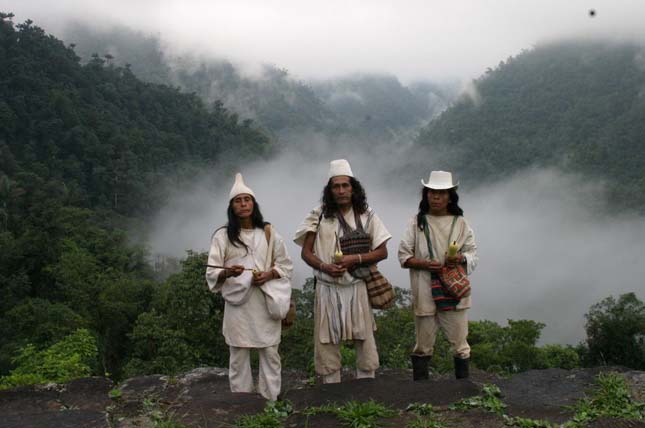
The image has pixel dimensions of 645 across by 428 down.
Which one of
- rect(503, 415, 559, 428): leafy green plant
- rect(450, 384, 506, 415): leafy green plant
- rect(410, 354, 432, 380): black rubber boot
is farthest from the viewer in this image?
Result: rect(410, 354, 432, 380): black rubber boot

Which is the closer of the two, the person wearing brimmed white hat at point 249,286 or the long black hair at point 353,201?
the person wearing brimmed white hat at point 249,286

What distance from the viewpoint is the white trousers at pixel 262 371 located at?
4422 millimetres

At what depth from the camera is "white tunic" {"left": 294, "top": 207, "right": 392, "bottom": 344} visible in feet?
14.3

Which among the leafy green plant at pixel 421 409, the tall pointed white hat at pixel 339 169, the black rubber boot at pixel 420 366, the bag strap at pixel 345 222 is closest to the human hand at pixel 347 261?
the bag strap at pixel 345 222

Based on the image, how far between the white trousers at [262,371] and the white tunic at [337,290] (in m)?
0.39

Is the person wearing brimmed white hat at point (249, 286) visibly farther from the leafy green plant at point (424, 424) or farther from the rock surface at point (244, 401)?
the leafy green plant at point (424, 424)

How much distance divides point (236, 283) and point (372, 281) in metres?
0.99

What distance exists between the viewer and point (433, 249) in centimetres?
460

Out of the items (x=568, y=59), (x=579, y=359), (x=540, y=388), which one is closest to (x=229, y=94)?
(x=568, y=59)

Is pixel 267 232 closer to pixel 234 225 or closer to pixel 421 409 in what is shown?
pixel 234 225

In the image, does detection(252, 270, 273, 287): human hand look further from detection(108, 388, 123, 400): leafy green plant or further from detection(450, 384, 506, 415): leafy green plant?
detection(450, 384, 506, 415): leafy green plant

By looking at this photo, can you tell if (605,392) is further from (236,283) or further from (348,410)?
(236,283)

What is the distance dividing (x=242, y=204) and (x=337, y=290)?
3.07ft

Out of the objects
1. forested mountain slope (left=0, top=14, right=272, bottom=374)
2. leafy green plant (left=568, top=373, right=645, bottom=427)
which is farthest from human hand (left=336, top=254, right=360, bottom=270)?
forested mountain slope (left=0, top=14, right=272, bottom=374)
